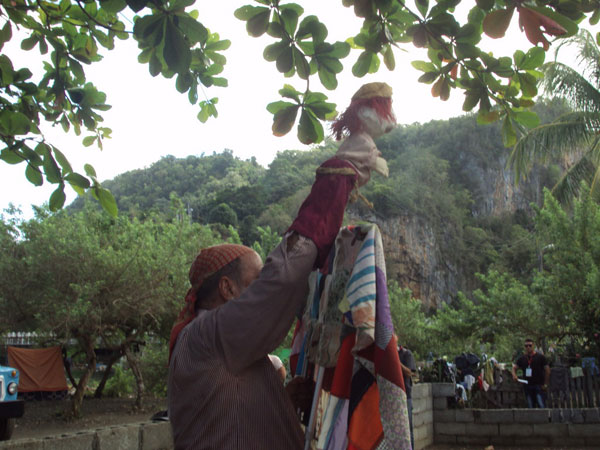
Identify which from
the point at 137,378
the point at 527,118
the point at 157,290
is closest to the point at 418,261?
the point at 137,378

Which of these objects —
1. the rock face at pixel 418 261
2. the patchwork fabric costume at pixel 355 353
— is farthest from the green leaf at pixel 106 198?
the rock face at pixel 418 261

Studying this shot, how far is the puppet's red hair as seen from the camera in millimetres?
1705

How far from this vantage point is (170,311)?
15.2 metres

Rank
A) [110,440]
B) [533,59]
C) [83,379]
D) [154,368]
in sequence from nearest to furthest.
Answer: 1. [533,59]
2. [110,440]
3. [83,379]
4. [154,368]

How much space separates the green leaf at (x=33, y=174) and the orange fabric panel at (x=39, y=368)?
50.2 feet

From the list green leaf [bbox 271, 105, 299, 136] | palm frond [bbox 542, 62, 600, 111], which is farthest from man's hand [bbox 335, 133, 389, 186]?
palm frond [bbox 542, 62, 600, 111]

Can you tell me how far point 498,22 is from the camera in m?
1.86

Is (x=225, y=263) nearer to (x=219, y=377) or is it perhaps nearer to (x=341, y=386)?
(x=219, y=377)

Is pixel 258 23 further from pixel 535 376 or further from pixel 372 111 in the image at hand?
pixel 535 376

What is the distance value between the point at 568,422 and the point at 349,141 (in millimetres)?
8762

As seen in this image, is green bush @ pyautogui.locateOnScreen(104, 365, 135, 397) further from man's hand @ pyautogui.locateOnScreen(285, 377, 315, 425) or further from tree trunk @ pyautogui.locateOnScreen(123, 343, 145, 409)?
man's hand @ pyautogui.locateOnScreen(285, 377, 315, 425)

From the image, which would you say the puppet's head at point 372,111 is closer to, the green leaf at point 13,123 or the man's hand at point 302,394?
the man's hand at point 302,394

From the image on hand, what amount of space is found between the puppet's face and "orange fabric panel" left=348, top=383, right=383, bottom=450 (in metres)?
0.78

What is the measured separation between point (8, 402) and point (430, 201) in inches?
2053
